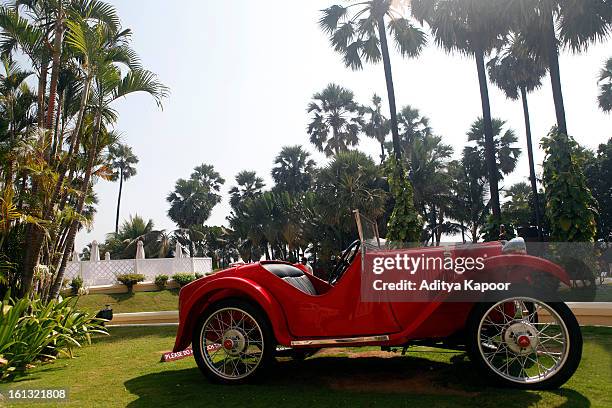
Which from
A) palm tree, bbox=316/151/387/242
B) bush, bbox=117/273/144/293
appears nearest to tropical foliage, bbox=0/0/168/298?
bush, bbox=117/273/144/293

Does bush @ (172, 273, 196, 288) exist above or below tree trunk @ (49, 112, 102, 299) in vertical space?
below

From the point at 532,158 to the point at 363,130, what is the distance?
53.3ft

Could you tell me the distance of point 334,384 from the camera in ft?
13.7

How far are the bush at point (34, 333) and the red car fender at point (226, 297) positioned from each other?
79.2 inches

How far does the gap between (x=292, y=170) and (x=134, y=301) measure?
20.0m

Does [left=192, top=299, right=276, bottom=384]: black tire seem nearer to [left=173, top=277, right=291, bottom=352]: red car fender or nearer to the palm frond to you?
[left=173, top=277, right=291, bottom=352]: red car fender

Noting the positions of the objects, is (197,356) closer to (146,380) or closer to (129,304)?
(146,380)

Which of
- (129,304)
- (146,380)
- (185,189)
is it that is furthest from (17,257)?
(185,189)

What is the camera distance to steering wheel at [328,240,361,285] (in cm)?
439

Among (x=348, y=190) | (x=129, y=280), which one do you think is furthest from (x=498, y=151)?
(x=129, y=280)

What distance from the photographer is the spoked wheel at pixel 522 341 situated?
354 centimetres

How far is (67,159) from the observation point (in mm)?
7750

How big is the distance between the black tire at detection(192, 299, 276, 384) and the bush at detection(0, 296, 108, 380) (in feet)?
7.32

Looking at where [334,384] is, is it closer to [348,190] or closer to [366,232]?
[366,232]
